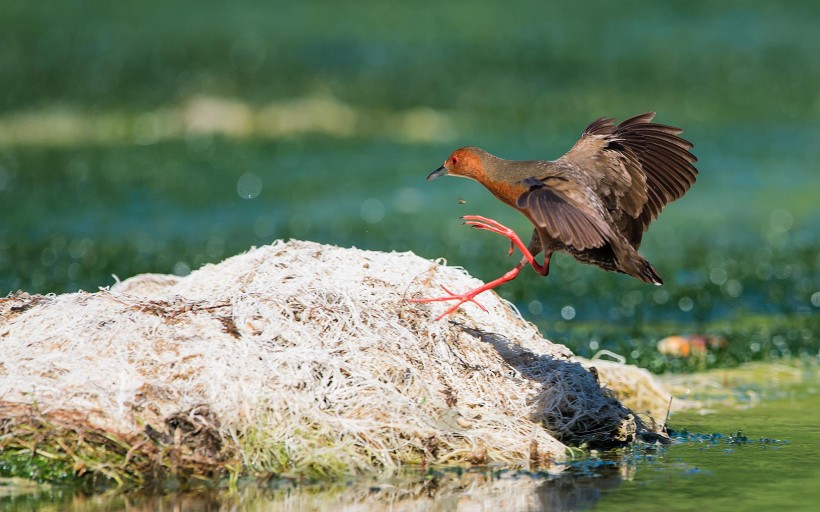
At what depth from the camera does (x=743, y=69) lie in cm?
3306

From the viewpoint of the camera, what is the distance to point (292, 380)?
7.79 meters

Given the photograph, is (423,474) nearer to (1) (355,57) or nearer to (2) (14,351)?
(2) (14,351)

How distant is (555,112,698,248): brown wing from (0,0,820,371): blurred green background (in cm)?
287

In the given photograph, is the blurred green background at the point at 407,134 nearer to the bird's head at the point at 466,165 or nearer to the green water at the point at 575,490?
the bird's head at the point at 466,165

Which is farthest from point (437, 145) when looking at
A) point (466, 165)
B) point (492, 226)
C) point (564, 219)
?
point (564, 219)

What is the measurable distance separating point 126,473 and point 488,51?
26998 millimetres

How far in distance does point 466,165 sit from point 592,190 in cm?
95

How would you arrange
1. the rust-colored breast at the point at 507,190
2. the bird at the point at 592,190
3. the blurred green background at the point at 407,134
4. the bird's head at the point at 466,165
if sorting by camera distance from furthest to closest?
the blurred green background at the point at 407,134
the bird's head at the point at 466,165
the rust-colored breast at the point at 507,190
the bird at the point at 592,190

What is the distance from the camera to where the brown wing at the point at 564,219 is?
7.88 meters

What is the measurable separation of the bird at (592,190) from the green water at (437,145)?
60.3 inches

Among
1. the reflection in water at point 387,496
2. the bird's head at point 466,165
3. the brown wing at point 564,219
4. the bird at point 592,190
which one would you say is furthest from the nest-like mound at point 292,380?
the brown wing at point 564,219

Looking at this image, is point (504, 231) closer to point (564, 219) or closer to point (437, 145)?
point (564, 219)

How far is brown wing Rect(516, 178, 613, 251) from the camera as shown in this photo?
7.88 m

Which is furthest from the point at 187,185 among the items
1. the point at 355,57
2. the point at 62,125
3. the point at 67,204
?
the point at 355,57
